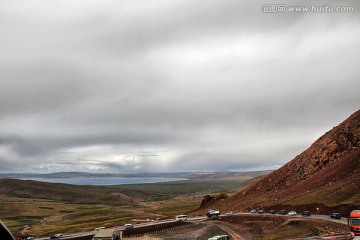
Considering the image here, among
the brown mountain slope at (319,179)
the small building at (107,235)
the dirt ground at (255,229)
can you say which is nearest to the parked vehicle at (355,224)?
the dirt ground at (255,229)

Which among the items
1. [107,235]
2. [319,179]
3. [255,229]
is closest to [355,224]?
[255,229]

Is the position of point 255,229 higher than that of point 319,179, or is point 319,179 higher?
point 319,179

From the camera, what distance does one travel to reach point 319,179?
11281 centimetres

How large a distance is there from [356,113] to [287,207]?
2748 inches

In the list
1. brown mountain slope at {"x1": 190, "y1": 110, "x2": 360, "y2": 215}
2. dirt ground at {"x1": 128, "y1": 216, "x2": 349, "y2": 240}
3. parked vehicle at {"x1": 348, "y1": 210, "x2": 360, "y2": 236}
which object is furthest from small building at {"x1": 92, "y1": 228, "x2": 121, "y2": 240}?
brown mountain slope at {"x1": 190, "y1": 110, "x2": 360, "y2": 215}

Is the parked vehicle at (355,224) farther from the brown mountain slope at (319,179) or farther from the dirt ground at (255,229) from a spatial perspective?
the brown mountain slope at (319,179)

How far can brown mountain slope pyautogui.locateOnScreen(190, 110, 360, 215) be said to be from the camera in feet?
298

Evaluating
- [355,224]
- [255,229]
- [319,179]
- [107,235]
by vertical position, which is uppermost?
[319,179]

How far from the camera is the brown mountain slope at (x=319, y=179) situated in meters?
90.9

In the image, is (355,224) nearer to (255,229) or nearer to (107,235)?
(255,229)

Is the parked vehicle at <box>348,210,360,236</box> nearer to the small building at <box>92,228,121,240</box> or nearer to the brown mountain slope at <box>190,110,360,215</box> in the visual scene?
the small building at <box>92,228,121,240</box>

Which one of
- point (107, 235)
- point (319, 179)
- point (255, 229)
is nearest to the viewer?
point (107, 235)

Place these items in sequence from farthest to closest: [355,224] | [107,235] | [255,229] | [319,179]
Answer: [319,179], [255,229], [107,235], [355,224]

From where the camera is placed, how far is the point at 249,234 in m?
72.1
